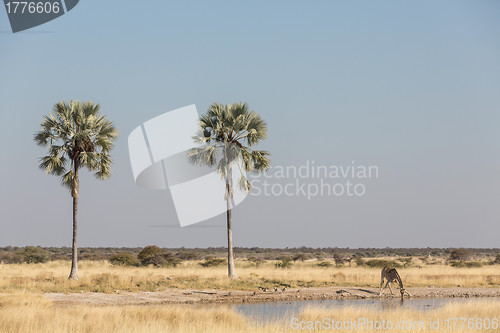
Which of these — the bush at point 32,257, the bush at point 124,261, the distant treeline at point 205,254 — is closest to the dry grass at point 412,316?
the bush at point 124,261

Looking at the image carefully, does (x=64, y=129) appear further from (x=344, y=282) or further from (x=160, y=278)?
(x=344, y=282)

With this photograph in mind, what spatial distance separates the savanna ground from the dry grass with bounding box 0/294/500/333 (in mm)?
27

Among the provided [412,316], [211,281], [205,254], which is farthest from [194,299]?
[205,254]

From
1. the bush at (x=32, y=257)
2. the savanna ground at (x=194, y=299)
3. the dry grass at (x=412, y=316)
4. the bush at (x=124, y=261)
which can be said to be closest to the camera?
the savanna ground at (x=194, y=299)

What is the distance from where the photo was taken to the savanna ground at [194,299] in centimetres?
1817

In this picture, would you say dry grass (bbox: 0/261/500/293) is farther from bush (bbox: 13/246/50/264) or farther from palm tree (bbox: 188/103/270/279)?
bush (bbox: 13/246/50/264)

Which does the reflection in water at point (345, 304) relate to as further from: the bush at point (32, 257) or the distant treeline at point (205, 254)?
the bush at point (32, 257)

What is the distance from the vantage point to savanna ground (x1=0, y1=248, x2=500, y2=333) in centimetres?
1817

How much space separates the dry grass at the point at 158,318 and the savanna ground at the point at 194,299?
3cm

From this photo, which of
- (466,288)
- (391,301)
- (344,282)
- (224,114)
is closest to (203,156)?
(224,114)

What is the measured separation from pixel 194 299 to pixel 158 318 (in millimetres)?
10405

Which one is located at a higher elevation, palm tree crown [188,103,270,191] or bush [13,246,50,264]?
palm tree crown [188,103,270,191]

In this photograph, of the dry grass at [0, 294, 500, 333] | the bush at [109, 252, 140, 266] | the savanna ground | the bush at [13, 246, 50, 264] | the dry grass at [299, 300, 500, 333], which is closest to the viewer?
the dry grass at [0, 294, 500, 333]

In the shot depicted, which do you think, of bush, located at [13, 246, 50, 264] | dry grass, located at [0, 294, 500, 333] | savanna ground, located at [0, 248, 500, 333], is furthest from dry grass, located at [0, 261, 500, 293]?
bush, located at [13, 246, 50, 264]
